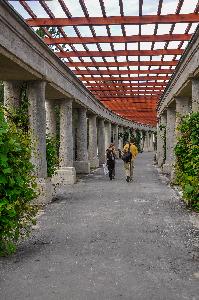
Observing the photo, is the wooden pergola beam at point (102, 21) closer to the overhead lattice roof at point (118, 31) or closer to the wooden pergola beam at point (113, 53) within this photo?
the overhead lattice roof at point (118, 31)

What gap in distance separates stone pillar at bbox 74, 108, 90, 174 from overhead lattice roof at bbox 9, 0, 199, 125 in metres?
3.38

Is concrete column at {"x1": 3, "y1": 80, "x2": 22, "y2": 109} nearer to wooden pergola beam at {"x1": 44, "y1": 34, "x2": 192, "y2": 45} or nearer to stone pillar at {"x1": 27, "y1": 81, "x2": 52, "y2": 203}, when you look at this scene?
stone pillar at {"x1": 27, "y1": 81, "x2": 52, "y2": 203}

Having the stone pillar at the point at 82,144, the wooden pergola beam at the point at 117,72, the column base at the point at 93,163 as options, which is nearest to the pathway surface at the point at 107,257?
the wooden pergola beam at the point at 117,72

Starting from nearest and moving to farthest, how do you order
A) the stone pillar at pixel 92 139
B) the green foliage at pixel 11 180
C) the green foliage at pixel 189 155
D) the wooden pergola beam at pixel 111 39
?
the green foliage at pixel 11 180 < the green foliage at pixel 189 155 < the wooden pergola beam at pixel 111 39 < the stone pillar at pixel 92 139

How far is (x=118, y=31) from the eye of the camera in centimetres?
1183

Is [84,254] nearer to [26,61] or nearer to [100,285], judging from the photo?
[100,285]

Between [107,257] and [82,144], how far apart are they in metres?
15.7

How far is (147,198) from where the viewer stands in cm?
1239

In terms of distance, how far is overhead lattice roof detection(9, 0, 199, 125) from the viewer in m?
9.70

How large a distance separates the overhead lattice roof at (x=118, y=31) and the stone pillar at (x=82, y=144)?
133 inches

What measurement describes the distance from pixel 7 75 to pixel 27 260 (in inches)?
232

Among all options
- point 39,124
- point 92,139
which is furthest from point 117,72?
point 92,139

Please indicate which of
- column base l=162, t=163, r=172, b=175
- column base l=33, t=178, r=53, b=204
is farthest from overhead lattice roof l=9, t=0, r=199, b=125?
column base l=162, t=163, r=172, b=175

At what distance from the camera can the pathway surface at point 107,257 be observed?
4.66 m
